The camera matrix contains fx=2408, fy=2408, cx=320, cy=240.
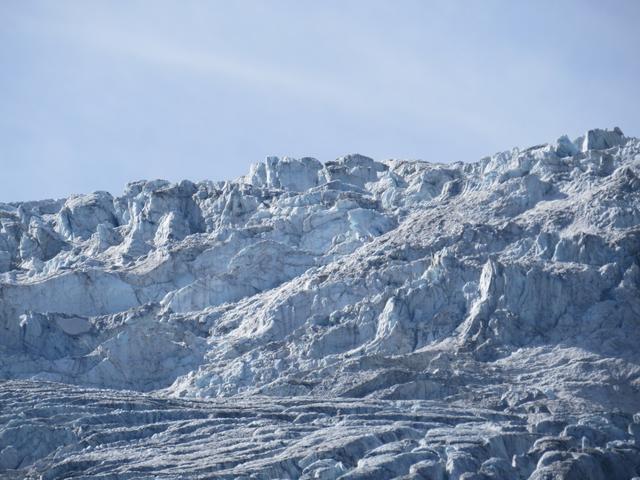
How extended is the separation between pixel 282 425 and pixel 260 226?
3647cm

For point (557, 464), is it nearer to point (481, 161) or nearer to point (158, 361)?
point (158, 361)

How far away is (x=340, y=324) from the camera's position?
411 ft

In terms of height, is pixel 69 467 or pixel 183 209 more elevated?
pixel 183 209

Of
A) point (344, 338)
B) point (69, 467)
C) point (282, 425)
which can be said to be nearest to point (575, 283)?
point (344, 338)

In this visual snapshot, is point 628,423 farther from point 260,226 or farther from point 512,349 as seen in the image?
point 260,226

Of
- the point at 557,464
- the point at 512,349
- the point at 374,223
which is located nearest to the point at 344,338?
the point at 512,349

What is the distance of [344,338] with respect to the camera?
407 feet

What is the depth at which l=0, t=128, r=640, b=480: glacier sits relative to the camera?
103m

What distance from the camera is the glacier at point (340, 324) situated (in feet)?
339

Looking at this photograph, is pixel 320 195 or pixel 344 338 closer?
pixel 344 338

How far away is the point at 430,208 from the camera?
14338 cm

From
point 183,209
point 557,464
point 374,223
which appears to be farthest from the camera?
point 183,209

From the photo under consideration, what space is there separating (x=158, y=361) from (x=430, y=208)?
77.7ft

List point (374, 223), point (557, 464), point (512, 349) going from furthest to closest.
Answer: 1. point (374, 223)
2. point (512, 349)
3. point (557, 464)
